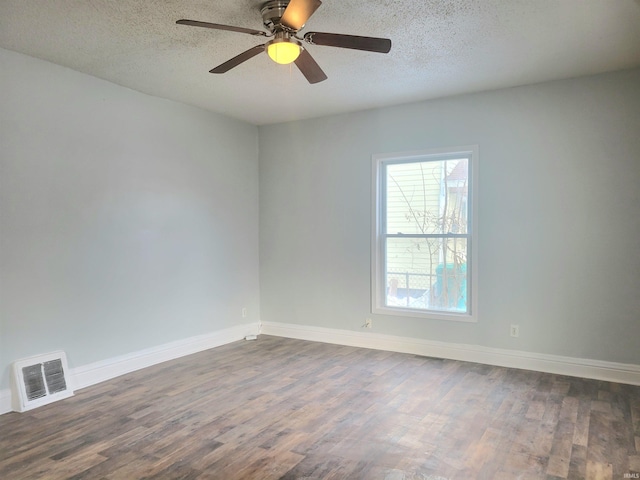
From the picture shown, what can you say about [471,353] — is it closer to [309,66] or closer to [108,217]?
[309,66]

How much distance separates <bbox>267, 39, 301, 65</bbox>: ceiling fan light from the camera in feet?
8.28

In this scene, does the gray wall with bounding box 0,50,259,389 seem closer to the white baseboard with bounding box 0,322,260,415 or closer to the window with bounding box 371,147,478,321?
the white baseboard with bounding box 0,322,260,415

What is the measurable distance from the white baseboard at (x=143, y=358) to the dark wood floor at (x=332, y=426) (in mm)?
112

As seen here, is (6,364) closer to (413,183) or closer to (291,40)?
(291,40)

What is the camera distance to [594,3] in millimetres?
2609

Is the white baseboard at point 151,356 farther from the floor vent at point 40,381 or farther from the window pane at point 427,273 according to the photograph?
the window pane at point 427,273

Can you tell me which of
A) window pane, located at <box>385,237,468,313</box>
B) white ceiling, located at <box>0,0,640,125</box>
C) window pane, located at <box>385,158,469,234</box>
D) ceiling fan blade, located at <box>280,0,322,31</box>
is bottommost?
window pane, located at <box>385,237,468,313</box>

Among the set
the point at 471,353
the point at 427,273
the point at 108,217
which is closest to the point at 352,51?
the point at 427,273

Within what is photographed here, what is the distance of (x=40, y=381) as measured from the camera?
3326 mm

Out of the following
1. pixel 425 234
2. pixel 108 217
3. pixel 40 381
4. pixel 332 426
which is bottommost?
pixel 332 426

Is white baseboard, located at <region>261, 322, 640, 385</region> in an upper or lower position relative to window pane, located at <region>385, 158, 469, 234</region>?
lower

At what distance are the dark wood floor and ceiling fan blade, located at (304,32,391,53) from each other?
7.80 ft

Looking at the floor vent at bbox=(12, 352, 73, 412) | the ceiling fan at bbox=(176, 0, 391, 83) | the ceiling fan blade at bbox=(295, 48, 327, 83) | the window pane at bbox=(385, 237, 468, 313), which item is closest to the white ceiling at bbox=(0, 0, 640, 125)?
the ceiling fan at bbox=(176, 0, 391, 83)

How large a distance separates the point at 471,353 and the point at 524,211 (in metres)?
1.50
